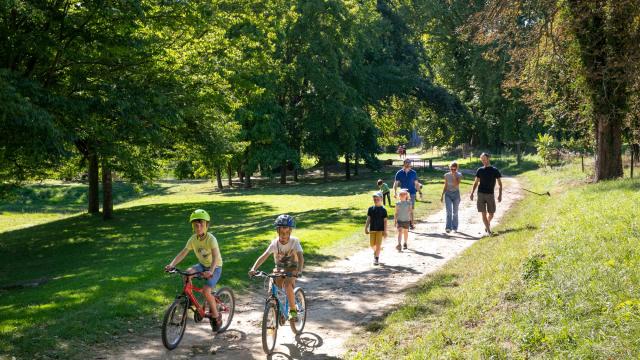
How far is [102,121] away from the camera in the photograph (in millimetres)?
16688

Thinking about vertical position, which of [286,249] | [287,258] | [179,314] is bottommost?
[179,314]

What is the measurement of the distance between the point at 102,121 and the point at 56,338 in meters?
9.17

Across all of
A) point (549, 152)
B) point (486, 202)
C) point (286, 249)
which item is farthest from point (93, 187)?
point (549, 152)

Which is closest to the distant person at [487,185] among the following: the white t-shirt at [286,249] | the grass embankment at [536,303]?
the grass embankment at [536,303]

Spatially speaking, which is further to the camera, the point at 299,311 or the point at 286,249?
the point at 299,311

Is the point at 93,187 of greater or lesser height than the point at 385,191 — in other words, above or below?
above

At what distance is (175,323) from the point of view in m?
8.13

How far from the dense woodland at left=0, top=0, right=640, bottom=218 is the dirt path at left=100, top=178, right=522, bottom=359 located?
6.09 meters

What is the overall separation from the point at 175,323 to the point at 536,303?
4.68 metres

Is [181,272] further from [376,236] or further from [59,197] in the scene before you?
[59,197]

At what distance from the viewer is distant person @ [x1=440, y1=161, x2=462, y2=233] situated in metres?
17.2

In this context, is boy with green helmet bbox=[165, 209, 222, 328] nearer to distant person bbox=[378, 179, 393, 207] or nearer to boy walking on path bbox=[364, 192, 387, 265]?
boy walking on path bbox=[364, 192, 387, 265]

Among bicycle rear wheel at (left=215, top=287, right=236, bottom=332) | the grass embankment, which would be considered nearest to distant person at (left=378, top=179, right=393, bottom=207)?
the grass embankment

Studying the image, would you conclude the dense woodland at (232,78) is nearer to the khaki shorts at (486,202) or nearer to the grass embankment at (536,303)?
the khaki shorts at (486,202)
